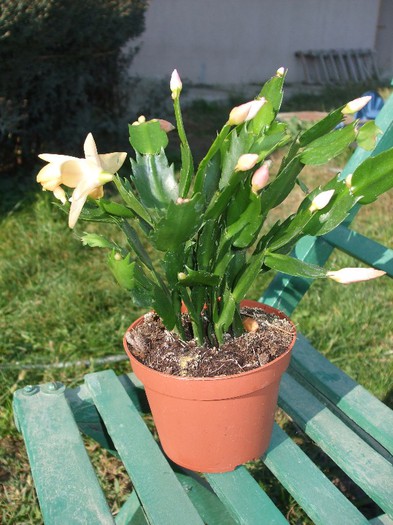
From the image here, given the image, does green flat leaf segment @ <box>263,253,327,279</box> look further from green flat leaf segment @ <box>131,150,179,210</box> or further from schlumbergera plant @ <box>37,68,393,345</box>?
green flat leaf segment @ <box>131,150,179,210</box>

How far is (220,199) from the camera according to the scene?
37.7 inches

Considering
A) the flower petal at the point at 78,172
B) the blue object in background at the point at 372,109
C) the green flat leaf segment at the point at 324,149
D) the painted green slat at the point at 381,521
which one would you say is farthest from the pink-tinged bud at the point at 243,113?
the blue object in background at the point at 372,109

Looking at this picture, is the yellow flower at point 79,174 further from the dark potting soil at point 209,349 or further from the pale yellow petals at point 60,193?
the dark potting soil at point 209,349

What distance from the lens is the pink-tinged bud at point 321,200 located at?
0.95m

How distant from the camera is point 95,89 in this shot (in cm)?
396

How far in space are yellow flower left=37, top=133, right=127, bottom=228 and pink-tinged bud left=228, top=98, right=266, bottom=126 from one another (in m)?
0.17

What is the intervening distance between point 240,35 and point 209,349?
→ 7378 mm

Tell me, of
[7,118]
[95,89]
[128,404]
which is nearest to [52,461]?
[128,404]

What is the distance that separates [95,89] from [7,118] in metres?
0.88

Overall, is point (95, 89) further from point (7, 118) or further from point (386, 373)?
Result: point (386, 373)

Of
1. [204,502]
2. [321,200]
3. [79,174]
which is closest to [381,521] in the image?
[204,502]

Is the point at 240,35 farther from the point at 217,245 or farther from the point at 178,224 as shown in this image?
the point at 178,224

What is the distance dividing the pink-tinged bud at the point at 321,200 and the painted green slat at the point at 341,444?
0.48 metres

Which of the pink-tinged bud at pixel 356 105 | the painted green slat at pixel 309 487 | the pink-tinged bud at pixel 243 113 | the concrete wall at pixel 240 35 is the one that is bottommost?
the concrete wall at pixel 240 35
